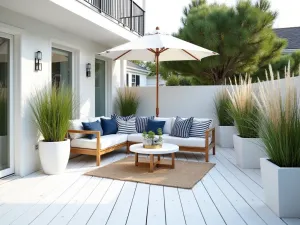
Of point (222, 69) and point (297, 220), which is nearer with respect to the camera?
point (297, 220)

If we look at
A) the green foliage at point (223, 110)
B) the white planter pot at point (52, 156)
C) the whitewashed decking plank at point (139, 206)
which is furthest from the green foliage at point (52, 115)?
the green foliage at point (223, 110)

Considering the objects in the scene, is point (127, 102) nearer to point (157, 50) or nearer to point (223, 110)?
point (157, 50)

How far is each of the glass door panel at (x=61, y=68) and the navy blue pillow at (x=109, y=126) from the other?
3.68ft

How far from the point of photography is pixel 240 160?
17.0 feet

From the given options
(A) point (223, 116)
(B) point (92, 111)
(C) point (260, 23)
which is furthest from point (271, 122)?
(C) point (260, 23)

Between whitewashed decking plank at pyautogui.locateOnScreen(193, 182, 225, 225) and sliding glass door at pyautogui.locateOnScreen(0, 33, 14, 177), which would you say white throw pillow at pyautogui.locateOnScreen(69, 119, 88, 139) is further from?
whitewashed decking plank at pyautogui.locateOnScreen(193, 182, 225, 225)

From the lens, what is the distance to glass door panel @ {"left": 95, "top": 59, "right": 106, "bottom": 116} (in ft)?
24.5

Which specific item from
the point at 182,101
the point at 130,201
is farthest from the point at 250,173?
the point at 182,101

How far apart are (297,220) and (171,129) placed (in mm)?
3860

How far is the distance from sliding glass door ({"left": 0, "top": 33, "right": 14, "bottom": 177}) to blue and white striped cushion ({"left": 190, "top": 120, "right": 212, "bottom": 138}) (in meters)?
3.49

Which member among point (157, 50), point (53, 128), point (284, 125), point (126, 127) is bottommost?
point (126, 127)

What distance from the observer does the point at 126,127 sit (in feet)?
21.4

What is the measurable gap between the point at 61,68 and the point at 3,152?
2.22m

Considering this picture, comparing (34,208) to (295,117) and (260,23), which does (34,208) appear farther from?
(260,23)
